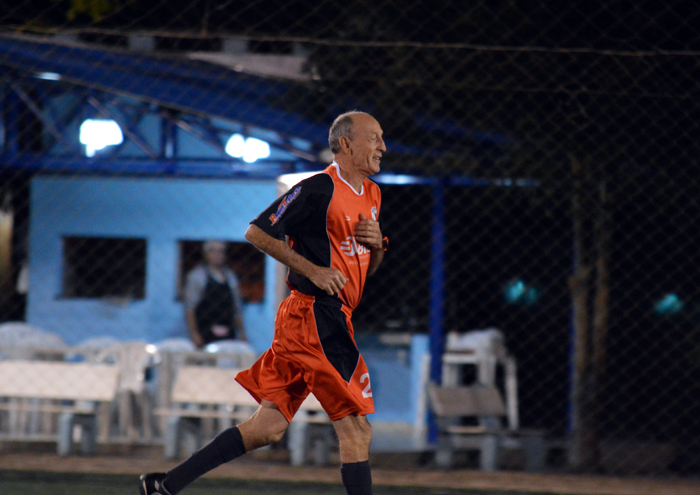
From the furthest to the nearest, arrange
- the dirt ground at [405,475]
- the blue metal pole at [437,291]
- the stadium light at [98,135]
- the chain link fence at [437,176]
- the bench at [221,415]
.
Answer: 1. the stadium light at [98,135]
2. the blue metal pole at [437,291]
3. the chain link fence at [437,176]
4. the bench at [221,415]
5. the dirt ground at [405,475]

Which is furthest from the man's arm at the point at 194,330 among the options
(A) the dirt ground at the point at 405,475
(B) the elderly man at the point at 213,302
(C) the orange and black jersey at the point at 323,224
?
(C) the orange and black jersey at the point at 323,224

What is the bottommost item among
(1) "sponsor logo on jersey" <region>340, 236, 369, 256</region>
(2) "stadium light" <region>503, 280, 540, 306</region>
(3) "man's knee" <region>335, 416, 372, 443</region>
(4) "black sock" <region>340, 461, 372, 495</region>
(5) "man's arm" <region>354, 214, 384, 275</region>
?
Answer: (4) "black sock" <region>340, 461, 372, 495</region>

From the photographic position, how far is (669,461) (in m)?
5.79

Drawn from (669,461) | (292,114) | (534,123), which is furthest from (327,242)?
(292,114)

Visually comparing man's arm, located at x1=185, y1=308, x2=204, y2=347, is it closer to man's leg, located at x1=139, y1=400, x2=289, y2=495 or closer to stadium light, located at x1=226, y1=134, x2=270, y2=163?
stadium light, located at x1=226, y1=134, x2=270, y2=163

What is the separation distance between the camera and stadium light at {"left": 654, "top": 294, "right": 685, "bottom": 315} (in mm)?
6734

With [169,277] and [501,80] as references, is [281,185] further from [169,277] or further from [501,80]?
[169,277]

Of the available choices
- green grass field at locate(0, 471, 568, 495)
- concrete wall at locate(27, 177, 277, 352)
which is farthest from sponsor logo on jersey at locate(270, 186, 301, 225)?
concrete wall at locate(27, 177, 277, 352)

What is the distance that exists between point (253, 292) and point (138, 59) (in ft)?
10.6

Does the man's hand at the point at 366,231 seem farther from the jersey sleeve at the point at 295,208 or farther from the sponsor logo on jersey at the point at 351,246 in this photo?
the jersey sleeve at the point at 295,208

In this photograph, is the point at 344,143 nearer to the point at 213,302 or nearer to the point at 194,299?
the point at 213,302

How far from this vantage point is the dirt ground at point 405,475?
474cm

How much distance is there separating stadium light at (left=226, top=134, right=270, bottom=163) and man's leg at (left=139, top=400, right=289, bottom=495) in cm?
550

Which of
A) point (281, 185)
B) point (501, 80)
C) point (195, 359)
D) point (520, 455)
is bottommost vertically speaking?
point (520, 455)
